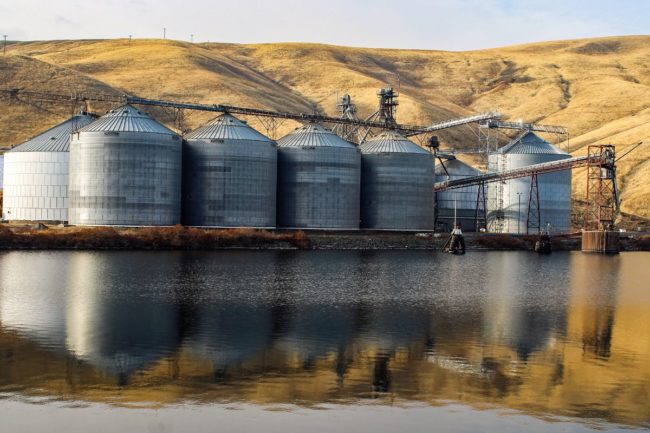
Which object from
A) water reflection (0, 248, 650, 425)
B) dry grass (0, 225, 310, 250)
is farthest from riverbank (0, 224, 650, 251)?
water reflection (0, 248, 650, 425)

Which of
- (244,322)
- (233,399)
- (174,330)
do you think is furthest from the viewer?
(244,322)

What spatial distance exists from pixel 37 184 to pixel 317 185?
130 ft

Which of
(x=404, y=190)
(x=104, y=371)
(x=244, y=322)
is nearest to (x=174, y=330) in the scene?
(x=244, y=322)

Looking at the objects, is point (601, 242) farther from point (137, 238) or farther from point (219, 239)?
point (137, 238)

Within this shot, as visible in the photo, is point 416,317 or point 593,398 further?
point 416,317

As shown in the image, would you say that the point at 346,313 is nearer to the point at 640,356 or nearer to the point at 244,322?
the point at 244,322

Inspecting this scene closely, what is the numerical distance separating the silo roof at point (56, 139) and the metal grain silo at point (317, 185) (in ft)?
99.9

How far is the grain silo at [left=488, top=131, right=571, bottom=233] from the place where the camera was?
511 feet

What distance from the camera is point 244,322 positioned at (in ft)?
167

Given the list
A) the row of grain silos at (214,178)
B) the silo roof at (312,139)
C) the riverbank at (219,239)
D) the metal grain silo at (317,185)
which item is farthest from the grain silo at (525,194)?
the metal grain silo at (317,185)

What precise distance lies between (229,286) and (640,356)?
34.9m

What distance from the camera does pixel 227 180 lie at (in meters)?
127

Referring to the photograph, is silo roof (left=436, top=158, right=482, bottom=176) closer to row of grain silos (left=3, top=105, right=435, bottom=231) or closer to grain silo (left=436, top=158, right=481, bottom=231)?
grain silo (left=436, top=158, right=481, bottom=231)

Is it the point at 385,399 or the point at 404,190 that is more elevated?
the point at 404,190
